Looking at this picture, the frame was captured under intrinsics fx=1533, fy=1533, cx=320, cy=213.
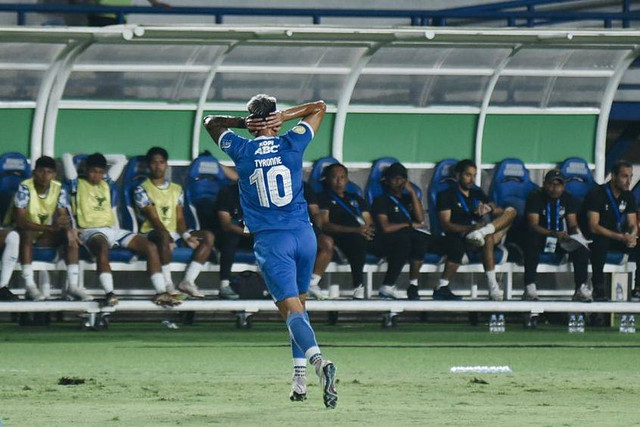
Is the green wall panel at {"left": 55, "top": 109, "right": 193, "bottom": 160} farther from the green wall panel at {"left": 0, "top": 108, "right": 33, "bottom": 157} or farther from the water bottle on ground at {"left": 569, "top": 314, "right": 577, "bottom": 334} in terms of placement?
the water bottle on ground at {"left": 569, "top": 314, "right": 577, "bottom": 334}

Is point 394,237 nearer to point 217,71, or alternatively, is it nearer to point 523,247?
point 523,247

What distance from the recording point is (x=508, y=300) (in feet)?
50.2

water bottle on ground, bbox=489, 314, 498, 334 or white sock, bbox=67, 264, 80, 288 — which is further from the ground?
white sock, bbox=67, 264, 80, 288

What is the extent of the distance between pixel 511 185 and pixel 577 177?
28.5 inches

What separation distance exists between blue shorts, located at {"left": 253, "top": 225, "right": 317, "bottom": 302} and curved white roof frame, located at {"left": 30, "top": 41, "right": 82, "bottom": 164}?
600 centimetres

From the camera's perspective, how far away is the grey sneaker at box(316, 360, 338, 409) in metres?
8.43

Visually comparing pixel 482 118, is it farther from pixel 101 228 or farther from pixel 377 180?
pixel 101 228

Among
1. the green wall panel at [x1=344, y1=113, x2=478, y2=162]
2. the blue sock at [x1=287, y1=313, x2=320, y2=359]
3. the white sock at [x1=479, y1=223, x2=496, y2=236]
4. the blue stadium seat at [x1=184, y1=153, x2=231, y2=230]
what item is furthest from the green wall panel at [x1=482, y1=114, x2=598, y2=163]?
the blue sock at [x1=287, y1=313, x2=320, y2=359]

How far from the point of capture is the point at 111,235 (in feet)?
48.5

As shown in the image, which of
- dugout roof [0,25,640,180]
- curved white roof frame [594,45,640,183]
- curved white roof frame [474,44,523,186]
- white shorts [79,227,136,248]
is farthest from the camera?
curved white roof frame [594,45,640,183]

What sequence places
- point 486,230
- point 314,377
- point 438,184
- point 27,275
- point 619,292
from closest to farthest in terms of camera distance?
point 314,377
point 27,275
point 486,230
point 438,184
point 619,292

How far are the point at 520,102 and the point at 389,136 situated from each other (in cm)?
148

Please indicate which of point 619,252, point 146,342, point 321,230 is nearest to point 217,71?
point 321,230

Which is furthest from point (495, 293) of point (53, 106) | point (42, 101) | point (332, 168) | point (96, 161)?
point (42, 101)
